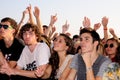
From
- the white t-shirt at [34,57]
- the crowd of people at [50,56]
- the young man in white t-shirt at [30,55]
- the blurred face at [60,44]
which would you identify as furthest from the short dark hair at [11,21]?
the blurred face at [60,44]

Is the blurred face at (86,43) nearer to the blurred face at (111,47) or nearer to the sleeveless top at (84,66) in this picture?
the sleeveless top at (84,66)

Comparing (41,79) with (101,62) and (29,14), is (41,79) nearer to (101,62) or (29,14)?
(101,62)

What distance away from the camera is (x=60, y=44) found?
22.6 ft

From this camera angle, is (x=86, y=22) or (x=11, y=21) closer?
(x=11, y=21)

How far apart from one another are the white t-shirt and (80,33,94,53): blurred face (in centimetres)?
80

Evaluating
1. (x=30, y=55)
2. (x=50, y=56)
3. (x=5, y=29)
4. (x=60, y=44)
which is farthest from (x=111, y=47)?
(x=5, y=29)

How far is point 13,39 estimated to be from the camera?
6586mm

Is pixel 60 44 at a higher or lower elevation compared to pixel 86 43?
lower

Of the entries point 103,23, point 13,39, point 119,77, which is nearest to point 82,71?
point 119,77

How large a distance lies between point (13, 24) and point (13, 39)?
34cm

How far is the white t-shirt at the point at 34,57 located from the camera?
600cm

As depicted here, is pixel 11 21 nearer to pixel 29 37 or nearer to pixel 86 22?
pixel 29 37

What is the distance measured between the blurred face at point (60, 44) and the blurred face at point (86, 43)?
1.08 meters

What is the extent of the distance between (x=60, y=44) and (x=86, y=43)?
127cm
